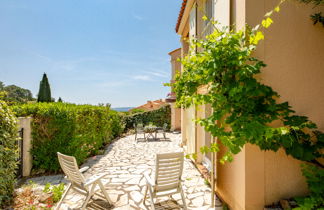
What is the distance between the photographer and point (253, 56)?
10.2ft

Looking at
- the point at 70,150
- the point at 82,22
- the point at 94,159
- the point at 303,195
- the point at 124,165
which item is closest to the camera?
the point at 303,195

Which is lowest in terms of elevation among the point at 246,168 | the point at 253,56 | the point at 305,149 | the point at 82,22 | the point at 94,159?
the point at 94,159

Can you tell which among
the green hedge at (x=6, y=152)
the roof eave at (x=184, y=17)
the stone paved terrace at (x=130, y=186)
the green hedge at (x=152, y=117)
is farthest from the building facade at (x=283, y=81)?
the green hedge at (x=152, y=117)

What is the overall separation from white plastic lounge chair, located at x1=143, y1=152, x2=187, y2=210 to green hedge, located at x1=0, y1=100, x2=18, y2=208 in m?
3.05

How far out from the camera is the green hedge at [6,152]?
3.37 m

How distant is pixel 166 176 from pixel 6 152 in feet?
11.5

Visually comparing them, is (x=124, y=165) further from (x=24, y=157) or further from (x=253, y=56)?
(x=253, y=56)

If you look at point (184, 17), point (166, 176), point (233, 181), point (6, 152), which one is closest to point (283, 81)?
point (233, 181)

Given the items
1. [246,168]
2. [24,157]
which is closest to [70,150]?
[24,157]

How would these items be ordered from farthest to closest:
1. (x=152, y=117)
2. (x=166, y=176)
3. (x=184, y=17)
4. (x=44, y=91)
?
1. (x=152, y=117)
2. (x=44, y=91)
3. (x=184, y=17)
4. (x=166, y=176)

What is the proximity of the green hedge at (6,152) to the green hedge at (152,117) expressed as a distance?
43.3ft

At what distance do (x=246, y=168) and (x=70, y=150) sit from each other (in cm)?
579

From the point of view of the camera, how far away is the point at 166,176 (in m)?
3.45

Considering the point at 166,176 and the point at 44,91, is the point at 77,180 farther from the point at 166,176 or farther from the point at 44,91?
the point at 44,91
